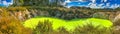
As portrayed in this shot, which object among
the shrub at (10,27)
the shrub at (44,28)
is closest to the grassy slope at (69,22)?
the shrub at (44,28)

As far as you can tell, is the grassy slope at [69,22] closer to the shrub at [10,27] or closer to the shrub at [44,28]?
the shrub at [44,28]

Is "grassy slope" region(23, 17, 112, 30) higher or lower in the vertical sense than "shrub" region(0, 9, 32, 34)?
lower

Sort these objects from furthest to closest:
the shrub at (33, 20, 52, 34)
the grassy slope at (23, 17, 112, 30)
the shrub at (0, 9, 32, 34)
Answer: the grassy slope at (23, 17, 112, 30) → the shrub at (33, 20, 52, 34) → the shrub at (0, 9, 32, 34)

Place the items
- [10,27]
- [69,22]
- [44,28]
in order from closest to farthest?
[10,27] → [44,28] → [69,22]

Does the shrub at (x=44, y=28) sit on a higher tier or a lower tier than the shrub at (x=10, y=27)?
lower

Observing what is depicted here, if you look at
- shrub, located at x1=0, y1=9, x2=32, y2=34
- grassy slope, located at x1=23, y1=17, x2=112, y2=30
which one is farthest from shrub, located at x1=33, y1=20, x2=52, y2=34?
shrub, located at x1=0, y1=9, x2=32, y2=34

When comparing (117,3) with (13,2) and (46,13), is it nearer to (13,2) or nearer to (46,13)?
(46,13)

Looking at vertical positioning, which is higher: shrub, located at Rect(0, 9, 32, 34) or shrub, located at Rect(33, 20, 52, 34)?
shrub, located at Rect(0, 9, 32, 34)

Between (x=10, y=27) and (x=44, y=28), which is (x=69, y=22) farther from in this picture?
(x=10, y=27)

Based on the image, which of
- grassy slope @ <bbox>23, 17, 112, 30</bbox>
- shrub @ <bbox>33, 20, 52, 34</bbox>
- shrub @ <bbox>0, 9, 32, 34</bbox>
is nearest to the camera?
shrub @ <bbox>0, 9, 32, 34</bbox>

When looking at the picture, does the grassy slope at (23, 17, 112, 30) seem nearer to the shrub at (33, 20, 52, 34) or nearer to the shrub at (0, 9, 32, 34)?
the shrub at (33, 20, 52, 34)

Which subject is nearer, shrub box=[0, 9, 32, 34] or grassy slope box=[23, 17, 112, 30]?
shrub box=[0, 9, 32, 34]

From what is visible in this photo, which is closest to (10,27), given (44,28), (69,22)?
(44,28)

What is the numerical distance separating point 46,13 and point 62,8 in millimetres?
424
